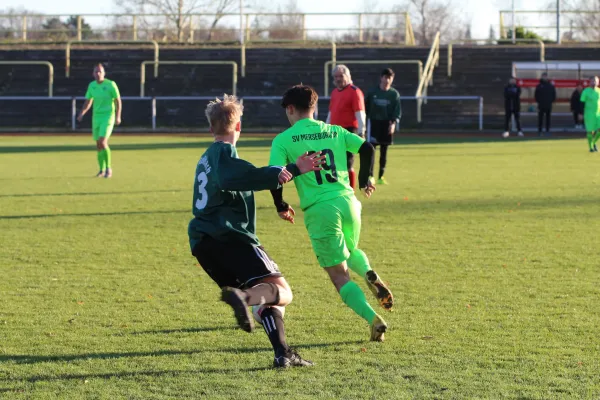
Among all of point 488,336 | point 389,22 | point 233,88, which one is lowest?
point 488,336

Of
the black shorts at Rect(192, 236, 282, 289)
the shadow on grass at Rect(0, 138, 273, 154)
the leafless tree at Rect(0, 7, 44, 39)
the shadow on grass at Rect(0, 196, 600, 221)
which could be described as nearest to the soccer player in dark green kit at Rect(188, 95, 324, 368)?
the black shorts at Rect(192, 236, 282, 289)

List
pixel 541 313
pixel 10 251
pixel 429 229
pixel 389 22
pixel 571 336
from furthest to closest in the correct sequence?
pixel 389 22 → pixel 429 229 → pixel 10 251 → pixel 541 313 → pixel 571 336

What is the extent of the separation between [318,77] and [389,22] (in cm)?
768

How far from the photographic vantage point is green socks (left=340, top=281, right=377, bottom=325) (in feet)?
18.6

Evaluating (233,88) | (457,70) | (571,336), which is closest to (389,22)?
(457,70)

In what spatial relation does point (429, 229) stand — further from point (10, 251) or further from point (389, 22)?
point (389, 22)

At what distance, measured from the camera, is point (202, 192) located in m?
5.18

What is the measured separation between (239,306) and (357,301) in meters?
1.13

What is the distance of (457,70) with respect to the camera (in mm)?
38250

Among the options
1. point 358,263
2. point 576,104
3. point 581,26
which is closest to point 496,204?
Result: point 358,263

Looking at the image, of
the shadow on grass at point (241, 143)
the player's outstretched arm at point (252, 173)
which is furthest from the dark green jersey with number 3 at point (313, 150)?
the shadow on grass at point (241, 143)

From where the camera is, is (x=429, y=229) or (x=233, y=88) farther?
(x=233, y=88)

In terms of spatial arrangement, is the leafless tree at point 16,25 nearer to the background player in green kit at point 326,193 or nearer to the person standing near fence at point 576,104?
the person standing near fence at point 576,104

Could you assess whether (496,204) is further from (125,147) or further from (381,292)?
(125,147)
